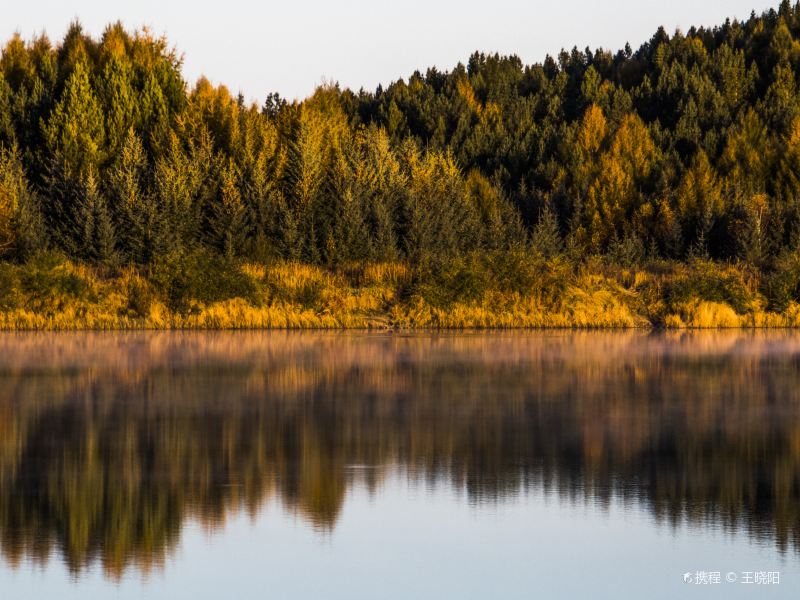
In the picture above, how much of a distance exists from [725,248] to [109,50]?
2372 centimetres

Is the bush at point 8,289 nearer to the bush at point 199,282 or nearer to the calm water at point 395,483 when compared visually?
the bush at point 199,282

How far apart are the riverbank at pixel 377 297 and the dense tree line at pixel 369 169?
1636 millimetres

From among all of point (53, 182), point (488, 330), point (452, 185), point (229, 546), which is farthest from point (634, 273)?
point (229, 546)

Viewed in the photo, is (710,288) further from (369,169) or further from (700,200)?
(700,200)

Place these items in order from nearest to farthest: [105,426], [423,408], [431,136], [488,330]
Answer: [105,426]
[423,408]
[488,330]
[431,136]

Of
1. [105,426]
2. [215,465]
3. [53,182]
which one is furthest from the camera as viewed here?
[53,182]

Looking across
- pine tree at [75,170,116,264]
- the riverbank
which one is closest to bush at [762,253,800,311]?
the riverbank

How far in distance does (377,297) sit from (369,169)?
10.2 meters

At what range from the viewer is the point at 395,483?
1009cm

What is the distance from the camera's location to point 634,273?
119 ft

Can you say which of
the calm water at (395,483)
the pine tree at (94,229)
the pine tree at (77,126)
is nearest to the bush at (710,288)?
the calm water at (395,483)

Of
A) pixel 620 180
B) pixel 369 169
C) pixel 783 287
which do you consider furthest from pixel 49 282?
pixel 620 180

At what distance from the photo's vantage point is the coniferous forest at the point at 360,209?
32688mm

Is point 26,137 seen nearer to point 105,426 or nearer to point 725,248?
point 725,248
